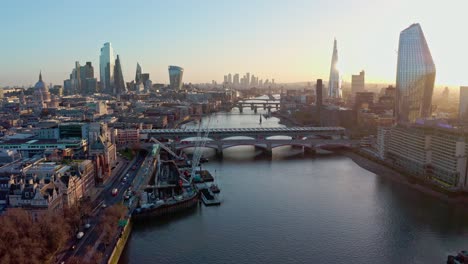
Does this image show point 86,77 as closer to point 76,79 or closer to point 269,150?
point 76,79

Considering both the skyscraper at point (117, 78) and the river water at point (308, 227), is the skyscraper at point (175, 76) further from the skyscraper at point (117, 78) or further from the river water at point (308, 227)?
the river water at point (308, 227)

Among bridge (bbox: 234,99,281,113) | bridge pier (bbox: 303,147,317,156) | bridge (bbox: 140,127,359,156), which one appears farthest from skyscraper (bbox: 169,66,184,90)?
bridge pier (bbox: 303,147,317,156)

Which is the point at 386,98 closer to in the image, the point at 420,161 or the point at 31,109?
the point at 420,161

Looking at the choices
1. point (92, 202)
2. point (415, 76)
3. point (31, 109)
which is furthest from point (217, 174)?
point (31, 109)

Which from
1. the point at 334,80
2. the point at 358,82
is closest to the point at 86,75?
the point at 334,80

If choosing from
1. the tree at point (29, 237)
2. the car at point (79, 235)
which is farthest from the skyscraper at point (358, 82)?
the tree at point (29, 237)

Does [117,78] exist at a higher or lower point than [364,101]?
higher
